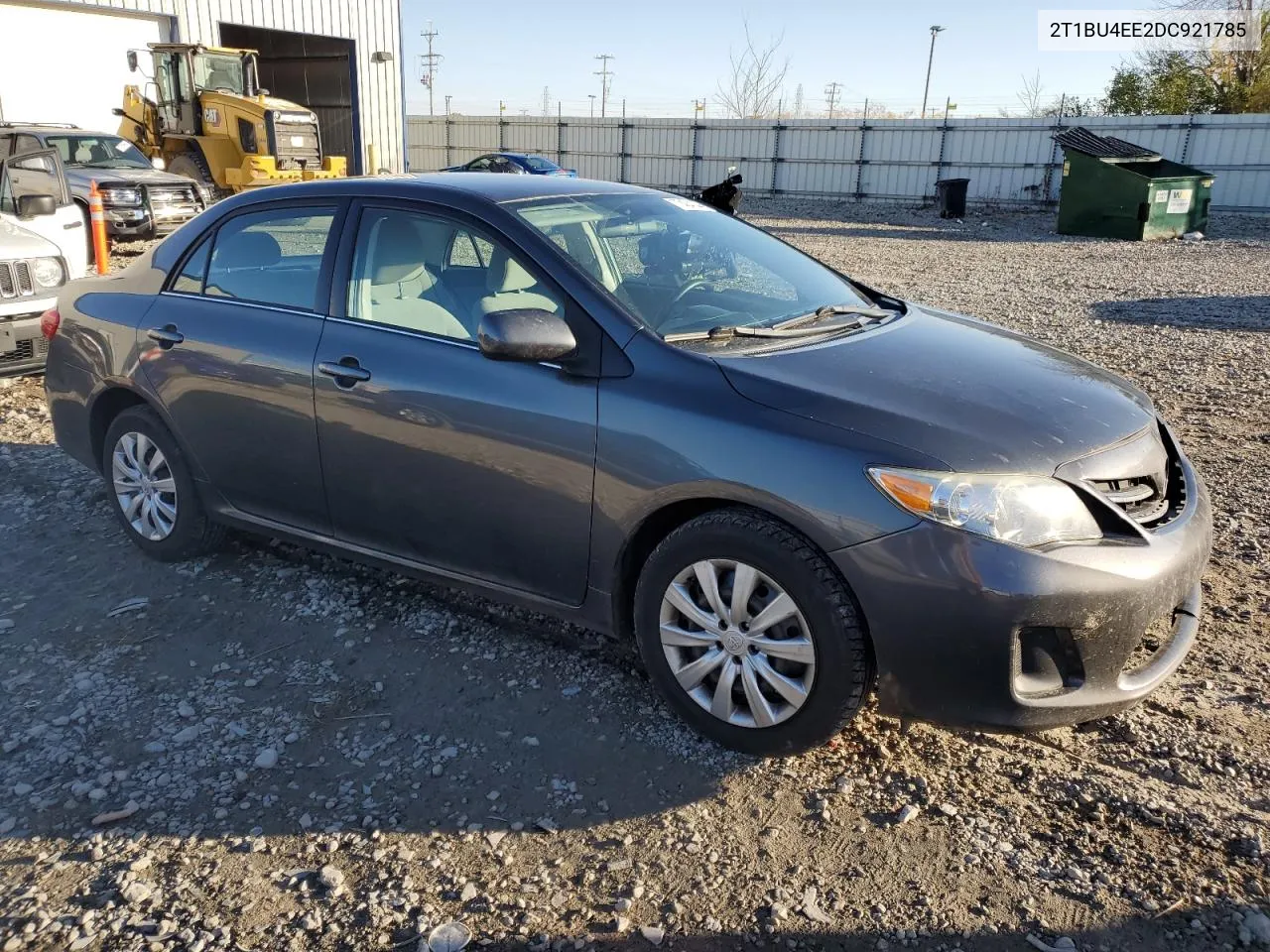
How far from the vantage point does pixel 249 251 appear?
425 centimetres

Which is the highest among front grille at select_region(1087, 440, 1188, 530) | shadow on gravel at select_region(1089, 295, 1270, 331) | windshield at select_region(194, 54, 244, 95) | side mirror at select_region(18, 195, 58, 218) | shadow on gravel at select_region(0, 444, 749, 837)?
windshield at select_region(194, 54, 244, 95)

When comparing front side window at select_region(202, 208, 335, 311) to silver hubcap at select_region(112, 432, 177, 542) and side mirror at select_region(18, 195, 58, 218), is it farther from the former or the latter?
side mirror at select_region(18, 195, 58, 218)

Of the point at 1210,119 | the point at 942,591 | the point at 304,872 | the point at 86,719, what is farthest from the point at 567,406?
the point at 1210,119

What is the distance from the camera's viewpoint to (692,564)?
9.93ft

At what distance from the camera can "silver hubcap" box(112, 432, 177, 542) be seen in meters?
4.48

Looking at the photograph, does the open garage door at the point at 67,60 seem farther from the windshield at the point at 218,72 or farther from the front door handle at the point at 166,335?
the front door handle at the point at 166,335

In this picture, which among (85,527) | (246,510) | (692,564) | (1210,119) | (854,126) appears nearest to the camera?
(692,564)

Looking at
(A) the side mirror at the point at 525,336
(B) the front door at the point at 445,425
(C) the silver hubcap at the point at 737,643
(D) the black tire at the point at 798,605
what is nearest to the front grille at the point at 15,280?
(B) the front door at the point at 445,425

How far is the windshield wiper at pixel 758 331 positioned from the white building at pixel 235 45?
923 inches

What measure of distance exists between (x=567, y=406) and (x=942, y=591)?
1.29 meters

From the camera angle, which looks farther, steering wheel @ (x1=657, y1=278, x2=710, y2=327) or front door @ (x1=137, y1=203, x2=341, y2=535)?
front door @ (x1=137, y1=203, x2=341, y2=535)

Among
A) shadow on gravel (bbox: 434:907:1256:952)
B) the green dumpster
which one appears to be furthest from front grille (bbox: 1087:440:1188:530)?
the green dumpster

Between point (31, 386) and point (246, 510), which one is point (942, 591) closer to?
point (246, 510)

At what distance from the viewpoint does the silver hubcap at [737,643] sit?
2.90 meters
